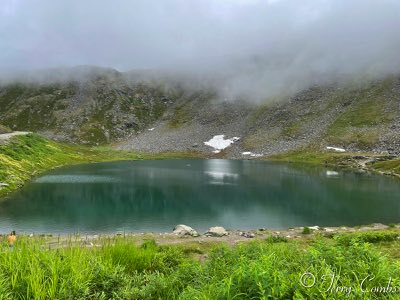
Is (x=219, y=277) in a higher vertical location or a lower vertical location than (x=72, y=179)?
higher

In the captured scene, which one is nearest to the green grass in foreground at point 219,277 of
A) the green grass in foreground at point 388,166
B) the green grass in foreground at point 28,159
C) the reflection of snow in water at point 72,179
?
the green grass in foreground at point 28,159

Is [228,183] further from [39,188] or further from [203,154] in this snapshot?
[203,154]

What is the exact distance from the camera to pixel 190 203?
64500 mm

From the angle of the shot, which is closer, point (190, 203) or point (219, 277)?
point (219, 277)

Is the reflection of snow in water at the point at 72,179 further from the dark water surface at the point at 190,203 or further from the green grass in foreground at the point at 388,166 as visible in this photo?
the green grass in foreground at the point at 388,166

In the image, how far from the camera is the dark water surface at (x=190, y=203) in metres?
49.4

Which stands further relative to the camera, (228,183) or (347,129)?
(347,129)

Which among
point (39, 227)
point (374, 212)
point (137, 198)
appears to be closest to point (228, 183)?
point (137, 198)

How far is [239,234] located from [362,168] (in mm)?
107189

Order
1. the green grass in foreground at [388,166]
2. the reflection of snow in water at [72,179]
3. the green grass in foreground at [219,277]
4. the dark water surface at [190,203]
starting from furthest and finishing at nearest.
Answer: the green grass in foreground at [388,166] < the reflection of snow in water at [72,179] < the dark water surface at [190,203] < the green grass in foreground at [219,277]

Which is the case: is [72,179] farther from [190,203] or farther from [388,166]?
[388,166]

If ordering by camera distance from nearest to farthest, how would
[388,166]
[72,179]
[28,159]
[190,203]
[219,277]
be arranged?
[219,277] < [190,203] < [72,179] < [28,159] < [388,166]

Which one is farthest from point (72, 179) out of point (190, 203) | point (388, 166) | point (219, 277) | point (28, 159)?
point (388, 166)

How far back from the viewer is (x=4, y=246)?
34.6ft
